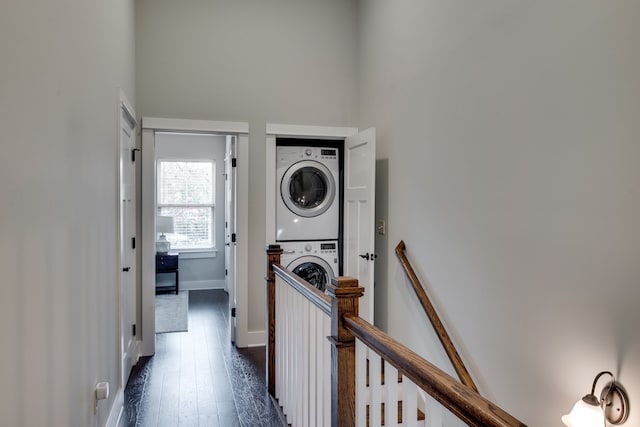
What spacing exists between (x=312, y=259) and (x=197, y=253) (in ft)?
10.9

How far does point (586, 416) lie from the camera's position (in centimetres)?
162

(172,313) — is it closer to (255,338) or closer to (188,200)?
(255,338)

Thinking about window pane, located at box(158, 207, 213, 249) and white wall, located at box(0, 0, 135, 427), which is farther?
window pane, located at box(158, 207, 213, 249)

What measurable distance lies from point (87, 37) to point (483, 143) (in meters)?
Result: 2.13

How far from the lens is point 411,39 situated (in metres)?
3.37

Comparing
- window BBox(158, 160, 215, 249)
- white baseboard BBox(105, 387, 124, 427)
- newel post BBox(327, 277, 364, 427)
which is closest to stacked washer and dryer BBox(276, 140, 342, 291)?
white baseboard BBox(105, 387, 124, 427)

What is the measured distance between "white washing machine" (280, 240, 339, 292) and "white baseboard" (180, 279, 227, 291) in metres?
3.05

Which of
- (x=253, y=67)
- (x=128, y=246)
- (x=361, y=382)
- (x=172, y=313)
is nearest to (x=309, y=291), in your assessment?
(x=361, y=382)

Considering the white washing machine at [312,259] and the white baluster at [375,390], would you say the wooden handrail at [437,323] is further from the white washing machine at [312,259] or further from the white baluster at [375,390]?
the white baluster at [375,390]

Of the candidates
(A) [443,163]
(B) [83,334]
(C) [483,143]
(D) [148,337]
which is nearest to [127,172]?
(D) [148,337]

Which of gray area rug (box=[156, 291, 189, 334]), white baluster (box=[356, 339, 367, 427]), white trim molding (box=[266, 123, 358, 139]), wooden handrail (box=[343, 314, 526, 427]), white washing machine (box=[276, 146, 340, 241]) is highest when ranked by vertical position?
white trim molding (box=[266, 123, 358, 139])

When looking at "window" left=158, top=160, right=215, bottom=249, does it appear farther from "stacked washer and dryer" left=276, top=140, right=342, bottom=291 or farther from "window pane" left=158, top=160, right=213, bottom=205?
"stacked washer and dryer" left=276, top=140, right=342, bottom=291

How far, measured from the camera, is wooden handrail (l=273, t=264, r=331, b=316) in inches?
72.3

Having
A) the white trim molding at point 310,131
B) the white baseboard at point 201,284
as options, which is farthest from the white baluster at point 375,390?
the white baseboard at point 201,284
